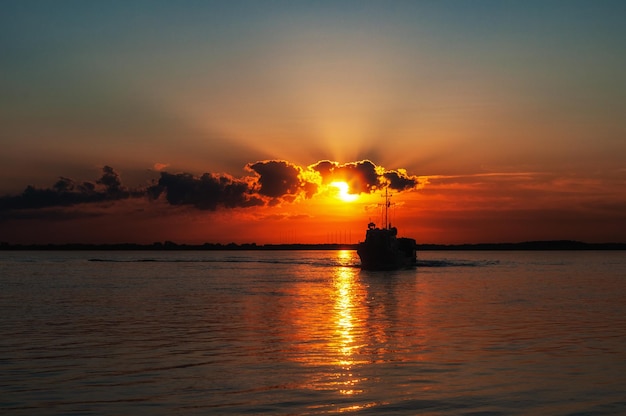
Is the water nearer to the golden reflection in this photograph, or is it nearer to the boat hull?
the golden reflection

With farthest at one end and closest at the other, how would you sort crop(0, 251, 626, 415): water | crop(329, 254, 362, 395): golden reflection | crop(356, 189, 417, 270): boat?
crop(356, 189, 417, 270): boat, crop(329, 254, 362, 395): golden reflection, crop(0, 251, 626, 415): water

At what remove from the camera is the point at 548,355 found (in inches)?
1134

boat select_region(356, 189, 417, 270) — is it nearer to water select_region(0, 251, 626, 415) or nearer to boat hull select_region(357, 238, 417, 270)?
boat hull select_region(357, 238, 417, 270)

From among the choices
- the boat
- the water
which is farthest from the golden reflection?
the boat

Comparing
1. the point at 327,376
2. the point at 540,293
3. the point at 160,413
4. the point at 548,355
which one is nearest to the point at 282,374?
the point at 327,376

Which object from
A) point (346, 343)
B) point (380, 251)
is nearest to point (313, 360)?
point (346, 343)

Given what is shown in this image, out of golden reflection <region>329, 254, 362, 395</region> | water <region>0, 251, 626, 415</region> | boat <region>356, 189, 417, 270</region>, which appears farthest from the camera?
boat <region>356, 189, 417, 270</region>

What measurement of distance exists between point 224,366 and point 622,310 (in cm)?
3578

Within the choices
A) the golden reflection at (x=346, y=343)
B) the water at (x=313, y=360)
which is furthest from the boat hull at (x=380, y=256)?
the water at (x=313, y=360)

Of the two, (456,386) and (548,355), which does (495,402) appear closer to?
(456,386)

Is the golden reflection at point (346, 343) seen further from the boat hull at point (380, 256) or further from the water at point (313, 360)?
the boat hull at point (380, 256)

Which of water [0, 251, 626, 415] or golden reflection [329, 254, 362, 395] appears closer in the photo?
water [0, 251, 626, 415]

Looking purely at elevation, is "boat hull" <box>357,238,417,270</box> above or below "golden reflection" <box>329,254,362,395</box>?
above

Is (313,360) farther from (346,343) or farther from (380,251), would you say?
(380,251)
